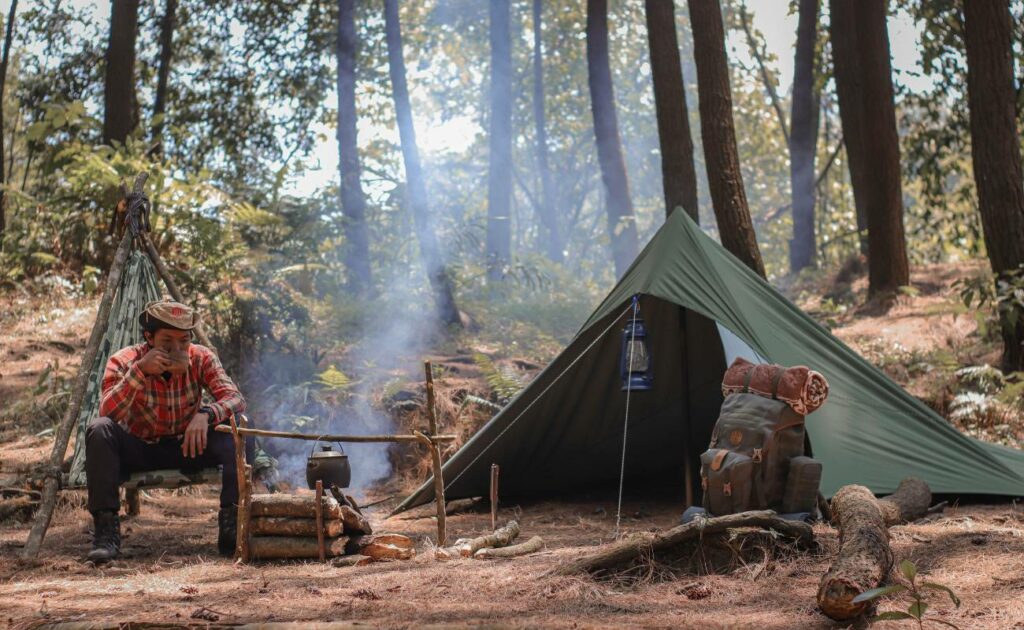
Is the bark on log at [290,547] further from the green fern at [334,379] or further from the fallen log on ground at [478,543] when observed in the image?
the green fern at [334,379]

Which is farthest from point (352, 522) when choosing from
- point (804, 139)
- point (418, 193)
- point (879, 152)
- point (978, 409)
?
point (804, 139)

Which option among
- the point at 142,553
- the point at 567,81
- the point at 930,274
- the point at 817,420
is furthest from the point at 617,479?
the point at 567,81

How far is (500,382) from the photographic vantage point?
894 centimetres

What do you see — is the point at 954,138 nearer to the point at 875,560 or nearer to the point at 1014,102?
the point at 1014,102

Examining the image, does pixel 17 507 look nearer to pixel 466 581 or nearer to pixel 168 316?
pixel 168 316

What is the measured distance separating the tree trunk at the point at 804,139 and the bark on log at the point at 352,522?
11710 mm

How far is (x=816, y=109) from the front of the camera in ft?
56.5

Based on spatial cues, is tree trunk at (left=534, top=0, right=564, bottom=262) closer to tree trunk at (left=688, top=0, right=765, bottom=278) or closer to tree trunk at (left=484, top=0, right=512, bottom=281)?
tree trunk at (left=484, top=0, right=512, bottom=281)

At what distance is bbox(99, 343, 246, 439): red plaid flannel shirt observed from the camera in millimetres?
5234

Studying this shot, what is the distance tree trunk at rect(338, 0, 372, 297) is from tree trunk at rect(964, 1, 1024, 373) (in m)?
7.07

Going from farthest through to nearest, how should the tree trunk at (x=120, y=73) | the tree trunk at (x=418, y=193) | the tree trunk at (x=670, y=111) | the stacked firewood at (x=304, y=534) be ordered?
the tree trunk at (x=418, y=193) < the tree trunk at (x=120, y=73) < the tree trunk at (x=670, y=111) < the stacked firewood at (x=304, y=534)

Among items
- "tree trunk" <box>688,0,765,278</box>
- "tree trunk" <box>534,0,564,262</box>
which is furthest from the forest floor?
"tree trunk" <box>534,0,564,262</box>

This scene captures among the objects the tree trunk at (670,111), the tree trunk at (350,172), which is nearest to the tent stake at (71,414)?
the tree trunk at (670,111)

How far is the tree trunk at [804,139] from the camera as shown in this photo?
1515cm
